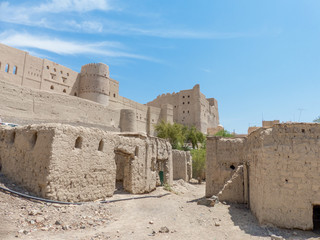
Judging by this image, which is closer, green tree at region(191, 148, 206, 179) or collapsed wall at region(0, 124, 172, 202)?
collapsed wall at region(0, 124, 172, 202)

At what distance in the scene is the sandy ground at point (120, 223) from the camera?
5.48 meters

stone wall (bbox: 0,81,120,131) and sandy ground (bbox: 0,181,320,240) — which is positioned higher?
stone wall (bbox: 0,81,120,131)

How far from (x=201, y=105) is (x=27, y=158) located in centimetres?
4106

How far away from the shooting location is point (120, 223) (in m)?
6.61

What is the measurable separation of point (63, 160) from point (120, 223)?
2.58m

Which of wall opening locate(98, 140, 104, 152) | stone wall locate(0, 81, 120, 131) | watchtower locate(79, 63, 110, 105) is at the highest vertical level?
watchtower locate(79, 63, 110, 105)

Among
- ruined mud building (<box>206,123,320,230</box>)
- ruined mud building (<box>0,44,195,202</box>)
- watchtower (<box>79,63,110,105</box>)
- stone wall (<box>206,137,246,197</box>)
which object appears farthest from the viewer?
watchtower (<box>79,63,110,105</box>)

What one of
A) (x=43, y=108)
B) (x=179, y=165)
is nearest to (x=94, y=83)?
(x=43, y=108)

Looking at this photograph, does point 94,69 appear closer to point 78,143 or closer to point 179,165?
point 179,165

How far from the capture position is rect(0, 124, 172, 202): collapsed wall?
712 cm

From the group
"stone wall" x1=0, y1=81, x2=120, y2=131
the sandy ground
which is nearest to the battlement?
"stone wall" x1=0, y1=81, x2=120, y2=131

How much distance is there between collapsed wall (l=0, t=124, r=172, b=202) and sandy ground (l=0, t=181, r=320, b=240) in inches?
24.9

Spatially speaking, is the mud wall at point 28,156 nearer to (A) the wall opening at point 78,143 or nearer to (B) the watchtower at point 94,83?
(A) the wall opening at point 78,143

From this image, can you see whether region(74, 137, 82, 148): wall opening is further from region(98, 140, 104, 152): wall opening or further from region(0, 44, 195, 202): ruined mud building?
region(98, 140, 104, 152): wall opening
